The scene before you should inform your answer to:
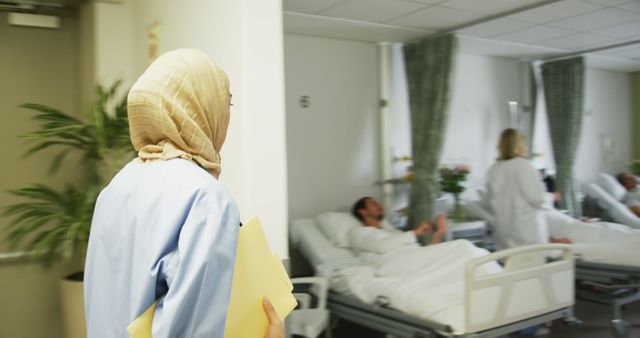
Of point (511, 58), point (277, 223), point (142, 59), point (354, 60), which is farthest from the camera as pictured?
point (511, 58)

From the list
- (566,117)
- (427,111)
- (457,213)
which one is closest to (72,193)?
(427,111)

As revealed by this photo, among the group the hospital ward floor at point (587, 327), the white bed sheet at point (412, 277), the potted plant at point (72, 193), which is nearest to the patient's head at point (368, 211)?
the white bed sheet at point (412, 277)

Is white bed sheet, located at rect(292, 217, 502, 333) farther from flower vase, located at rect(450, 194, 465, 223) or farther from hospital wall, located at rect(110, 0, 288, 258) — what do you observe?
flower vase, located at rect(450, 194, 465, 223)

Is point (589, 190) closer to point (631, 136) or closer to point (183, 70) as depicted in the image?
point (631, 136)

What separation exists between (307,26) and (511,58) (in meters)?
3.35

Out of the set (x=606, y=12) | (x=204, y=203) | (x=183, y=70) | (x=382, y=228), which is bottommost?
(x=382, y=228)

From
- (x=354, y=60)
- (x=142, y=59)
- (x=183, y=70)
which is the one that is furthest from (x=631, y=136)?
(x=183, y=70)

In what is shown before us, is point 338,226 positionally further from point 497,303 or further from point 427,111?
point 497,303

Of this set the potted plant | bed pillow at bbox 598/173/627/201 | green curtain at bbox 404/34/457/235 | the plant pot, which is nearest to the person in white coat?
green curtain at bbox 404/34/457/235

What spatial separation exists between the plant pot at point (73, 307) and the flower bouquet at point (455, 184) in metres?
3.58

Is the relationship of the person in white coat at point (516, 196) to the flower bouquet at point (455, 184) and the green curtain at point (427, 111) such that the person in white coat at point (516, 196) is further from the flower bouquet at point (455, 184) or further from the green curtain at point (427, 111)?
the green curtain at point (427, 111)

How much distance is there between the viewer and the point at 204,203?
1026mm

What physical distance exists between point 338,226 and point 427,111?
65.8 inches

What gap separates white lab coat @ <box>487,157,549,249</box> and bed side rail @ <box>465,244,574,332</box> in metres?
1.30
